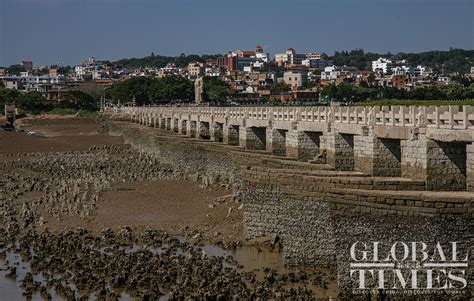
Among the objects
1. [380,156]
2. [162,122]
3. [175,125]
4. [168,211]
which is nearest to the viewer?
[380,156]

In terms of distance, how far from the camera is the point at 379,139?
24859mm

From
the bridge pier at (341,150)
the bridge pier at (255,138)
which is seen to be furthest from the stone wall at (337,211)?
the bridge pier at (255,138)

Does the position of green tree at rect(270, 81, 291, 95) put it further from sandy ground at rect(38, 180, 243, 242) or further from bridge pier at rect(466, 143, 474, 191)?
bridge pier at rect(466, 143, 474, 191)

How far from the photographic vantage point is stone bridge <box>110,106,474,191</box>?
20.8 meters

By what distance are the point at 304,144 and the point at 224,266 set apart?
38.8ft

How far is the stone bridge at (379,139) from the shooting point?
2083 centimetres

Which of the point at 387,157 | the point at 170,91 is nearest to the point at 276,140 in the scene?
the point at 387,157

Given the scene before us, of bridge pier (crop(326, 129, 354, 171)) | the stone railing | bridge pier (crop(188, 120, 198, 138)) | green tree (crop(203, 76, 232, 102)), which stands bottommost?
green tree (crop(203, 76, 232, 102))

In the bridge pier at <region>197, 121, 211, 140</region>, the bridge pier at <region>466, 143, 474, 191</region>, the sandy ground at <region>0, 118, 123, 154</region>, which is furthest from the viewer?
the sandy ground at <region>0, 118, 123, 154</region>

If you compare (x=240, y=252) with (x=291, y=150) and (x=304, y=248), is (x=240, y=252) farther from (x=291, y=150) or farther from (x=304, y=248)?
(x=291, y=150)

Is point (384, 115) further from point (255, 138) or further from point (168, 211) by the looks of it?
point (255, 138)

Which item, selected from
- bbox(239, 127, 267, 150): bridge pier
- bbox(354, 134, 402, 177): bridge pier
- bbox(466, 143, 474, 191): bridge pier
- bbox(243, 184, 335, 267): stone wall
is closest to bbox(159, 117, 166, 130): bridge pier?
bbox(239, 127, 267, 150): bridge pier

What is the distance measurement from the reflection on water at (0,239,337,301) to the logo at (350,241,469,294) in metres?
1.40

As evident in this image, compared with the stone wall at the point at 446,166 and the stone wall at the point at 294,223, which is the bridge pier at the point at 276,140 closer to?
the stone wall at the point at 294,223
